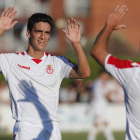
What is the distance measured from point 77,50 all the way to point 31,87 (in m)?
0.87

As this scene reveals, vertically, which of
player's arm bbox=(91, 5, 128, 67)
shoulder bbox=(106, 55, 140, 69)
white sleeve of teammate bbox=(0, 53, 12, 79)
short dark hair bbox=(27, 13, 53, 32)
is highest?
player's arm bbox=(91, 5, 128, 67)

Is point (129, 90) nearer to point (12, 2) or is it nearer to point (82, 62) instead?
point (82, 62)

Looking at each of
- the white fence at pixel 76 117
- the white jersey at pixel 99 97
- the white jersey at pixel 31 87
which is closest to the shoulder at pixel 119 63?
the white jersey at pixel 31 87

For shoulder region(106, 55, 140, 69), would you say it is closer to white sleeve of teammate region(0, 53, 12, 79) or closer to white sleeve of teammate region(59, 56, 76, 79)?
white sleeve of teammate region(59, 56, 76, 79)

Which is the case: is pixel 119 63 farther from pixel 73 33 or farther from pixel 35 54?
pixel 35 54

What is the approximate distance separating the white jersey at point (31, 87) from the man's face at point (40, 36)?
9.5 inches

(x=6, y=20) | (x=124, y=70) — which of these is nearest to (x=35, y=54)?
Answer: (x=6, y=20)

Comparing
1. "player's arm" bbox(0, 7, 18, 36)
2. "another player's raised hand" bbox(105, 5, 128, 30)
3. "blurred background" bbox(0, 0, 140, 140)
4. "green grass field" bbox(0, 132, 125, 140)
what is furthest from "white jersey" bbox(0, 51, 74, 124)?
"green grass field" bbox(0, 132, 125, 140)

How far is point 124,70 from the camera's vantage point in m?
4.19

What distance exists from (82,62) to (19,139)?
1387mm

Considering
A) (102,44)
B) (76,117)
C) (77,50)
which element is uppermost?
(102,44)

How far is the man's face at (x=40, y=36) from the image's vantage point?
5766 millimetres

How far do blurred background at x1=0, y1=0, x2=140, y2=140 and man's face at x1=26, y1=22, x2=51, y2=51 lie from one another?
7562mm

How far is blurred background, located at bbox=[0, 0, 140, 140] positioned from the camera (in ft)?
48.6
